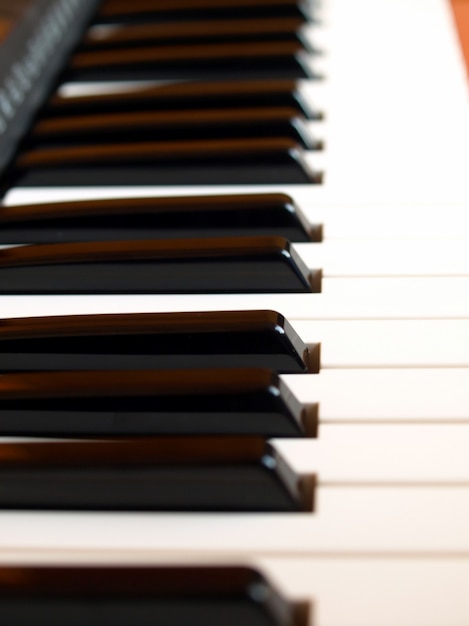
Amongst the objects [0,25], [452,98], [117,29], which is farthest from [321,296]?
[117,29]

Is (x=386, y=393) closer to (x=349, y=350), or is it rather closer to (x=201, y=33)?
(x=349, y=350)

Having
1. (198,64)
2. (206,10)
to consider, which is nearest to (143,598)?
(198,64)

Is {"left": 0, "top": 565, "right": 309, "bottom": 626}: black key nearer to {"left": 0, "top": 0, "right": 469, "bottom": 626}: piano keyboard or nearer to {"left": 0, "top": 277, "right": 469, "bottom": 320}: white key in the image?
{"left": 0, "top": 0, "right": 469, "bottom": 626}: piano keyboard

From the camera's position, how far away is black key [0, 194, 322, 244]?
88cm

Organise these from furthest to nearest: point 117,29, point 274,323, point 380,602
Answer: point 117,29, point 274,323, point 380,602

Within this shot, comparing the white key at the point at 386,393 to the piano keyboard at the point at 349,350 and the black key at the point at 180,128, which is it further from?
the black key at the point at 180,128

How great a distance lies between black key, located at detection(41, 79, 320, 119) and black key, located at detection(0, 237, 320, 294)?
0.32 metres

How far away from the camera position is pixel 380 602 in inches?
21.6

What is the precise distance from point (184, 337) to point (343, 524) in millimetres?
206

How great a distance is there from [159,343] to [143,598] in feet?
0.82

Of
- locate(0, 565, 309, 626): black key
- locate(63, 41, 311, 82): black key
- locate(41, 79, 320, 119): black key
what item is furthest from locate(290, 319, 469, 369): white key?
locate(63, 41, 311, 82): black key

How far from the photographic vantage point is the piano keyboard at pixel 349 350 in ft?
1.88

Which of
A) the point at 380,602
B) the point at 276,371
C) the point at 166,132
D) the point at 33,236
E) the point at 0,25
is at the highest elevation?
the point at 0,25

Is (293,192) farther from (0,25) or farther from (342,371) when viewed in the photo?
(0,25)
